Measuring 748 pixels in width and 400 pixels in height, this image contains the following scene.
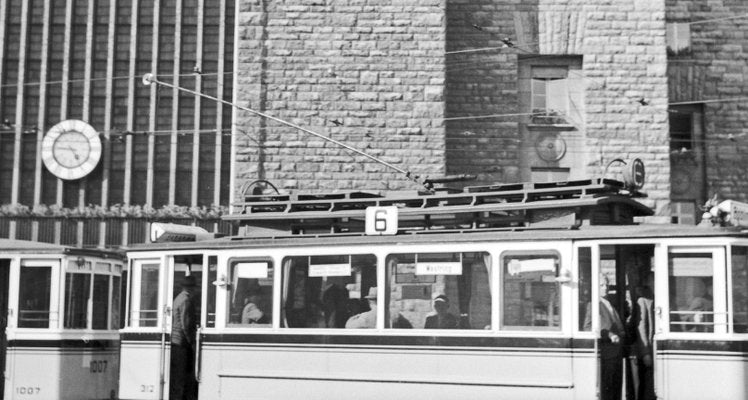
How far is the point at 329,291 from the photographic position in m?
14.5

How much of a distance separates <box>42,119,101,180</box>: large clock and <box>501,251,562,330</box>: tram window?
14.7 meters

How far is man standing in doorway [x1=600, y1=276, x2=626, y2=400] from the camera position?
13250 millimetres

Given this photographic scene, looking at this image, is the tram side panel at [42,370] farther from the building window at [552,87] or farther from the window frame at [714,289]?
the building window at [552,87]

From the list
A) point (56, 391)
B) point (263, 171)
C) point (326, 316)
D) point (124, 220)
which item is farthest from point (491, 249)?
point (124, 220)

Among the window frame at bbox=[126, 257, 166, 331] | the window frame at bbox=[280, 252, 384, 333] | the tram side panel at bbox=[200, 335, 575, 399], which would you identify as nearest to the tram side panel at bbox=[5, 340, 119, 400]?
the window frame at bbox=[126, 257, 166, 331]

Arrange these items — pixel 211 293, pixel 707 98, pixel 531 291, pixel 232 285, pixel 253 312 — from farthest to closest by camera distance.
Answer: pixel 707 98, pixel 211 293, pixel 232 285, pixel 253 312, pixel 531 291

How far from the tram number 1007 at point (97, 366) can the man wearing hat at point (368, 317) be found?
15.9 ft

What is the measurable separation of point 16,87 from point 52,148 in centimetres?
159

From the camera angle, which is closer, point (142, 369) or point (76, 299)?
point (142, 369)

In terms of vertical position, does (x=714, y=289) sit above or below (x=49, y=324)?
above

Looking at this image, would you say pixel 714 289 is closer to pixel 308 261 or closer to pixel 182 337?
pixel 308 261

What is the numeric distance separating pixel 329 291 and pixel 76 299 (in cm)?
464

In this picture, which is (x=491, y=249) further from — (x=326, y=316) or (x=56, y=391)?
(x=56, y=391)

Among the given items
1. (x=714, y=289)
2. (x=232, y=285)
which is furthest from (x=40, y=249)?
(x=714, y=289)
